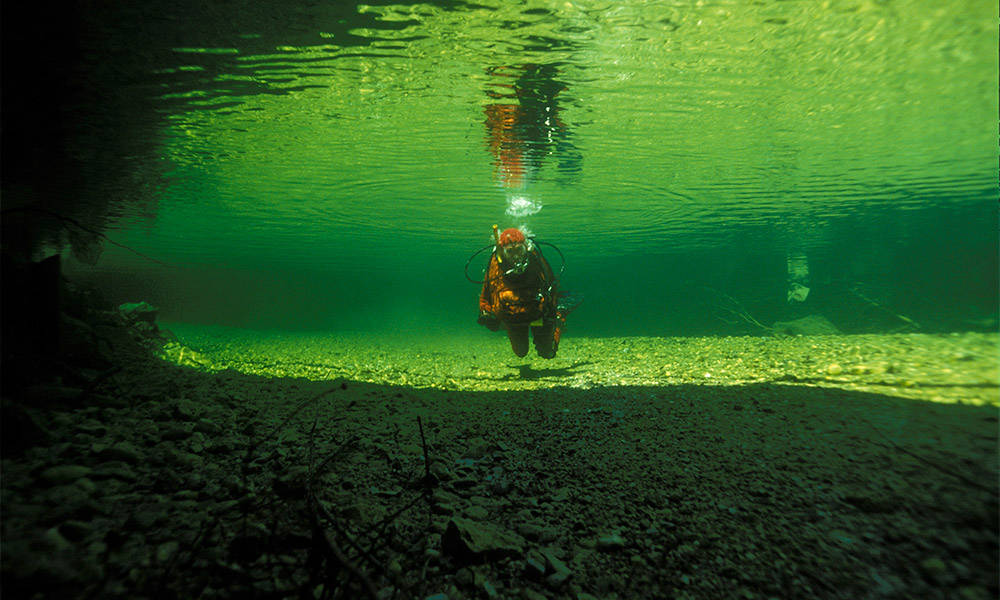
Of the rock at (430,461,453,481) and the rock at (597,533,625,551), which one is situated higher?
the rock at (597,533,625,551)

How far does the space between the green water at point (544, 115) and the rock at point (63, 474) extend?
635 cm

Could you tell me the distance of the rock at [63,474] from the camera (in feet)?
6.44

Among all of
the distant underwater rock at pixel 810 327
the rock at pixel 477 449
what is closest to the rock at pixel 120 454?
the rock at pixel 477 449

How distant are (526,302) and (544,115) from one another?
5.11 metres

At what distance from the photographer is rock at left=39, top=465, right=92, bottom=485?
1.96 m

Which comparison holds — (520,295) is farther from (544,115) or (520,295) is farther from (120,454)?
(120,454)

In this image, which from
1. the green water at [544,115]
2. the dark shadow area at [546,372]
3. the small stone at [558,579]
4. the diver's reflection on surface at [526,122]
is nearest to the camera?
the small stone at [558,579]

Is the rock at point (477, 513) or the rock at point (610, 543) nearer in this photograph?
the rock at point (610, 543)

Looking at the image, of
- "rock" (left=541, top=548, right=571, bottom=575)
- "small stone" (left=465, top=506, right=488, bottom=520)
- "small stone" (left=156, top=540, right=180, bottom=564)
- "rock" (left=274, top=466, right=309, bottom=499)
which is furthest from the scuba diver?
"small stone" (left=156, top=540, right=180, bottom=564)

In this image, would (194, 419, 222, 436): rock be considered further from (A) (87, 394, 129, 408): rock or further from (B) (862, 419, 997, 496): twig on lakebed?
(B) (862, 419, 997, 496): twig on lakebed

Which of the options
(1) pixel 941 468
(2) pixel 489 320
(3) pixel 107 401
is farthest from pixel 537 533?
(2) pixel 489 320

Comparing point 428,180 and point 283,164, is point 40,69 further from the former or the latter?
point 428,180

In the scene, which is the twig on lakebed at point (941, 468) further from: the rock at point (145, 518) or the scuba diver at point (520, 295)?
the scuba diver at point (520, 295)

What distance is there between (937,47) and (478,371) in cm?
1211
